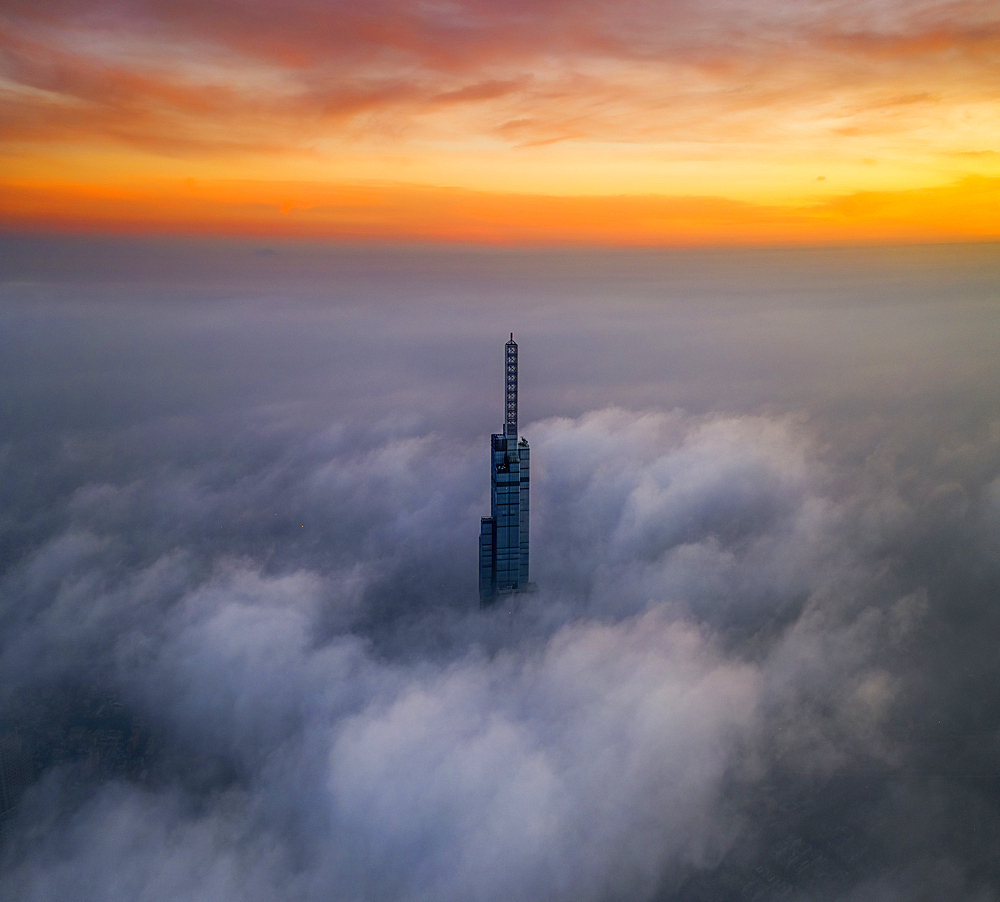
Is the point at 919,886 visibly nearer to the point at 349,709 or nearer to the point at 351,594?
the point at 349,709

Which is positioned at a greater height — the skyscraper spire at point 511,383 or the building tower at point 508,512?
the skyscraper spire at point 511,383

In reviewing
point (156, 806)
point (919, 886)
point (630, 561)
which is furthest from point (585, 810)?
point (630, 561)

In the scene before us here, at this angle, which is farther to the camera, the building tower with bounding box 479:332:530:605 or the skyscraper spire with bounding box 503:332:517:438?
the building tower with bounding box 479:332:530:605

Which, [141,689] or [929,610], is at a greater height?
[929,610]

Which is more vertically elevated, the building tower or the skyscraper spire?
the skyscraper spire

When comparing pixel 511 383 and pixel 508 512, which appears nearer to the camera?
pixel 511 383

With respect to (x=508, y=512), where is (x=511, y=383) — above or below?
above

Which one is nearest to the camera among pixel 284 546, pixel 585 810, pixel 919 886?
pixel 919 886

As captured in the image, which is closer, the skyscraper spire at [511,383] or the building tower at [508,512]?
the skyscraper spire at [511,383]
